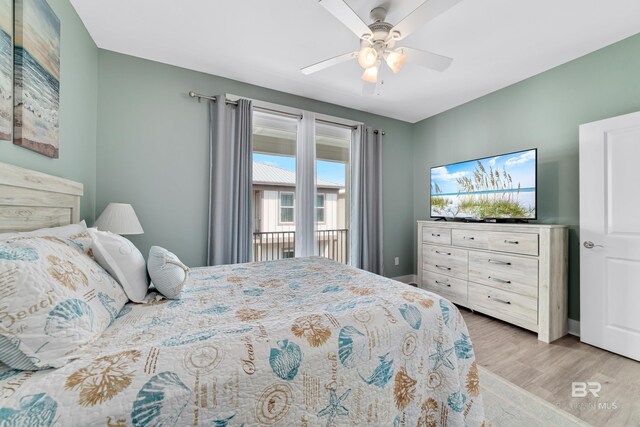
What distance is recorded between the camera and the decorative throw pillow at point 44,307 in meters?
0.71

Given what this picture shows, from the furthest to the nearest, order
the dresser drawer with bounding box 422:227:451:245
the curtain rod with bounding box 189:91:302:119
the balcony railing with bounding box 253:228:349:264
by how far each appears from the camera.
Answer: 1. the balcony railing with bounding box 253:228:349:264
2. the dresser drawer with bounding box 422:227:451:245
3. the curtain rod with bounding box 189:91:302:119

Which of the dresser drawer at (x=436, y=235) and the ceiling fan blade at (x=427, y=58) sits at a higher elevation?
the ceiling fan blade at (x=427, y=58)

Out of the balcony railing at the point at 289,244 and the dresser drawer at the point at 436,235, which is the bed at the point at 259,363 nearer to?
the dresser drawer at the point at 436,235

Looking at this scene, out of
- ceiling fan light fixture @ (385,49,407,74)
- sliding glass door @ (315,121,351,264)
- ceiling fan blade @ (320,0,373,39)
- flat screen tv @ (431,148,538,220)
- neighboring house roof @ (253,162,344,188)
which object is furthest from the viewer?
sliding glass door @ (315,121,351,264)

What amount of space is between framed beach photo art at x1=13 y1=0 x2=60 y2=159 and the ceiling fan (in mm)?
1601

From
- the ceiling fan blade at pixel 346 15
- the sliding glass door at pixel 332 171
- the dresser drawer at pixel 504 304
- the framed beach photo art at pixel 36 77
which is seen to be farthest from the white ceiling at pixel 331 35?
the dresser drawer at pixel 504 304

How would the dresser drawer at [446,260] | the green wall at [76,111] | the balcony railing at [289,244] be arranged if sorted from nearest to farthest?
the green wall at [76,111], the dresser drawer at [446,260], the balcony railing at [289,244]

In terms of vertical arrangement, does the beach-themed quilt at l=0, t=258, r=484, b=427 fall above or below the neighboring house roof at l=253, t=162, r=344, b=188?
below

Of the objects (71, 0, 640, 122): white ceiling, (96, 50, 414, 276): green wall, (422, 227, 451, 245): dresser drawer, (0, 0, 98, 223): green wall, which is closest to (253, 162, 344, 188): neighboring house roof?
(96, 50, 414, 276): green wall

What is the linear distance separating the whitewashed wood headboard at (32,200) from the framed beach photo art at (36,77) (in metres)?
0.20

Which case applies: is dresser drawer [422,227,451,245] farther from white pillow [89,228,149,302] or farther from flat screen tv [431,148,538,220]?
white pillow [89,228,149,302]

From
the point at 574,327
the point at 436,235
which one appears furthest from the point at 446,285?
the point at 574,327

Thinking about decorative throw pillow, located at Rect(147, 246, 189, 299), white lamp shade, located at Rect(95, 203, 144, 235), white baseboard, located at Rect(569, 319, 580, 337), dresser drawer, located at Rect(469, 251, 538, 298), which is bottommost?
white baseboard, located at Rect(569, 319, 580, 337)

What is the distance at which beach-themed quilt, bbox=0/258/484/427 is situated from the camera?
676mm
